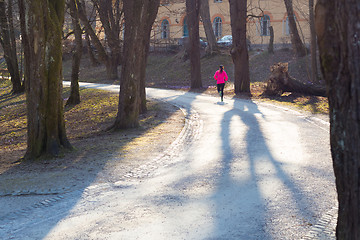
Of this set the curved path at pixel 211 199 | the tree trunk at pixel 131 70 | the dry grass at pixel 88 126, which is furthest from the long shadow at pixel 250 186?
the tree trunk at pixel 131 70

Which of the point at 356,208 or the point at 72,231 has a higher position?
the point at 356,208

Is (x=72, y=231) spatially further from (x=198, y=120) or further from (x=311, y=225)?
(x=198, y=120)

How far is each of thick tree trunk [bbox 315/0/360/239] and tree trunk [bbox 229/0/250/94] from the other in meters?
20.0

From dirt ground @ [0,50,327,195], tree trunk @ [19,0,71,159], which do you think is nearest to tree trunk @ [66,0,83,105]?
dirt ground @ [0,50,327,195]

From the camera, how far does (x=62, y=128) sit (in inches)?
462

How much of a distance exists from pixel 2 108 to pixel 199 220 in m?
22.4

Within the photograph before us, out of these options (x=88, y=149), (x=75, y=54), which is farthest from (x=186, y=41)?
(x=88, y=149)

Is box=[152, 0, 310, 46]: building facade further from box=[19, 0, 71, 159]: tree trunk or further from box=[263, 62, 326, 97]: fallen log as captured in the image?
box=[19, 0, 71, 159]: tree trunk

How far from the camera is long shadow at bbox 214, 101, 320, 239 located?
609cm

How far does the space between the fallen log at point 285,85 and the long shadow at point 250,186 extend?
9.77 meters

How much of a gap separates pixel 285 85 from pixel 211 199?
15935 mm

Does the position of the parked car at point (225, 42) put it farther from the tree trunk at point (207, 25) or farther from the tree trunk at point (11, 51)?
the tree trunk at point (11, 51)

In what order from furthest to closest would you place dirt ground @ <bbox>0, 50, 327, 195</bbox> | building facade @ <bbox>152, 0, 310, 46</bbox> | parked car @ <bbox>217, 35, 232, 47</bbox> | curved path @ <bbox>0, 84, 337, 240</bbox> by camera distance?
building facade @ <bbox>152, 0, 310, 46</bbox>, parked car @ <bbox>217, 35, 232, 47</bbox>, dirt ground @ <bbox>0, 50, 327, 195</bbox>, curved path @ <bbox>0, 84, 337, 240</bbox>

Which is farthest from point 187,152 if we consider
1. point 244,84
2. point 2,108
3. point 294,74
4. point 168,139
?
point 294,74
